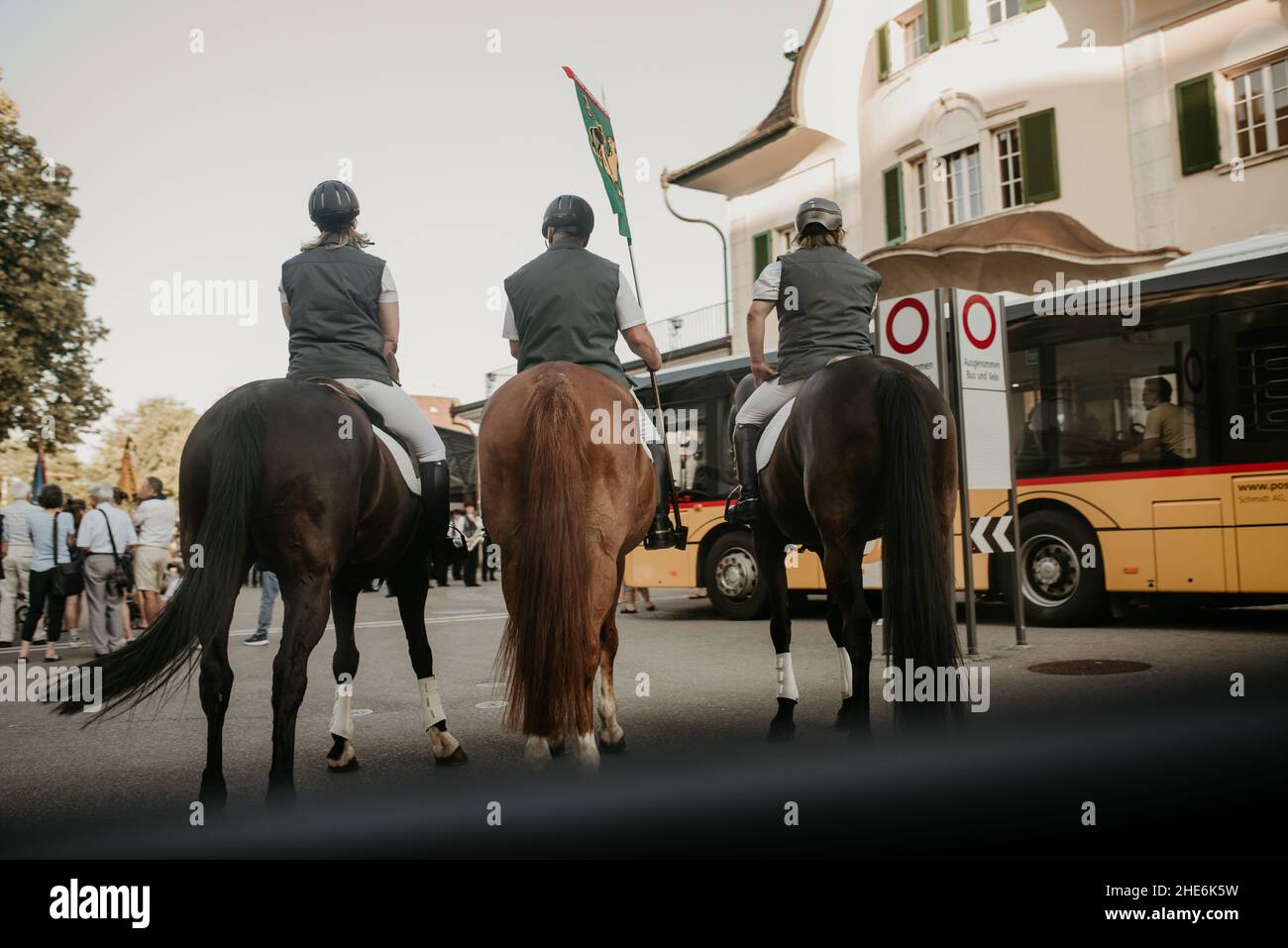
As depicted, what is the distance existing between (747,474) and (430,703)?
228 centimetres

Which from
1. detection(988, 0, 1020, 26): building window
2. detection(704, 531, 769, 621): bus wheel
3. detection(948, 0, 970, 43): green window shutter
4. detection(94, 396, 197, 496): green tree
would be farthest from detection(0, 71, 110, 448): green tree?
detection(94, 396, 197, 496): green tree

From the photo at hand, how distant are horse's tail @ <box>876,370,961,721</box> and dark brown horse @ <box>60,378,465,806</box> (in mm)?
2354

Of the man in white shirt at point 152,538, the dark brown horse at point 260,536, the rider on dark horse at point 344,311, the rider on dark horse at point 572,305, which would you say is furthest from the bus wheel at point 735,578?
the dark brown horse at point 260,536

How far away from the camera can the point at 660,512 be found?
5.84 m

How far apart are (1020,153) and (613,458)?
1650 cm

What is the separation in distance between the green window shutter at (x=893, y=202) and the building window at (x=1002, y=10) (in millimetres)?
3119

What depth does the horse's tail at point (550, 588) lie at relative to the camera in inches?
158

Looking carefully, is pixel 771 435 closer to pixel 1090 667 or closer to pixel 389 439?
pixel 389 439

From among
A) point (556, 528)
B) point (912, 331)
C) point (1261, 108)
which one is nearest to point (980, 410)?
point (912, 331)

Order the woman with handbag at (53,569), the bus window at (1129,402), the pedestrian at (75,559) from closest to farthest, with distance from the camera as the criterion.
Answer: the bus window at (1129,402)
the woman with handbag at (53,569)
the pedestrian at (75,559)

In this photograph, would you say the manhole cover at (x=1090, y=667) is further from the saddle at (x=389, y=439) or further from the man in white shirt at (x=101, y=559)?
the man in white shirt at (x=101, y=559)
